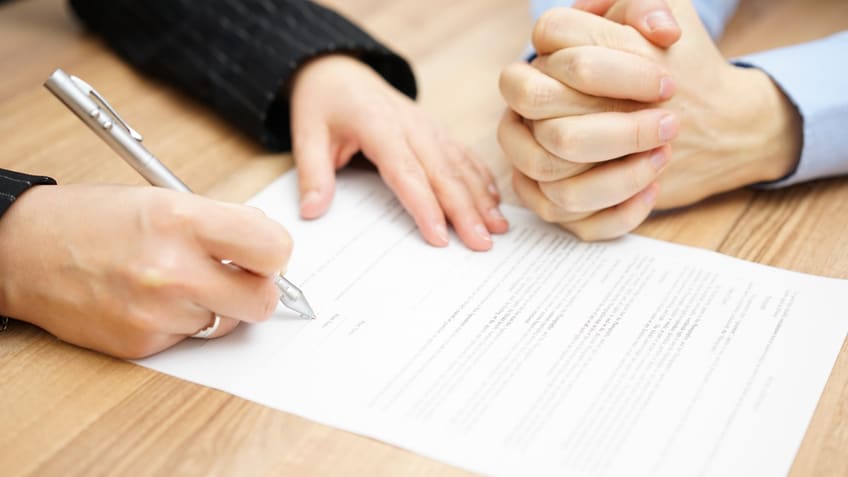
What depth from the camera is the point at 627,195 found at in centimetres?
71

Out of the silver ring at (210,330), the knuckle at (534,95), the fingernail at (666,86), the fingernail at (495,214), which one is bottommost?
the fingernail at (495,214)

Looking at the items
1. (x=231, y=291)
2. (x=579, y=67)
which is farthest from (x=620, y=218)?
(x=231, y=291)

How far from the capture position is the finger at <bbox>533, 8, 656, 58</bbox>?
0.71 metres

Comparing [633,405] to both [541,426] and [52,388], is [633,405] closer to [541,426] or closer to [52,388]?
[541,426]

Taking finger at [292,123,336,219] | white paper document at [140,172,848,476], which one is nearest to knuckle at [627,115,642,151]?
white paper document at [140,172,848,476]

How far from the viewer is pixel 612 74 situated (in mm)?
679

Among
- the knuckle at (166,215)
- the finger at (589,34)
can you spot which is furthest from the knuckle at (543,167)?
the knuckle at (166,215)

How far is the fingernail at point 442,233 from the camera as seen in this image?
0.74m

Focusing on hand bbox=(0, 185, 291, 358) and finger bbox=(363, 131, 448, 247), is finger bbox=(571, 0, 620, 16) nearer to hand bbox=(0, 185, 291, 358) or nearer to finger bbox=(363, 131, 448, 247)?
finger bbox=(363, 131, 448, 247)

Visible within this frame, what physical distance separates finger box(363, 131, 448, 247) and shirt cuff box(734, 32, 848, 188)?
12.8 inches

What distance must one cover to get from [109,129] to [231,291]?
0.54 ft

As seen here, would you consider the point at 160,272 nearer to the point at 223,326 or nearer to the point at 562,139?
the point at 223,326

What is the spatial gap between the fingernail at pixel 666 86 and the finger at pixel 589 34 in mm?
33

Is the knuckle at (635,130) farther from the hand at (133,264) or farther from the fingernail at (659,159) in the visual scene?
the hand at (133,264)
